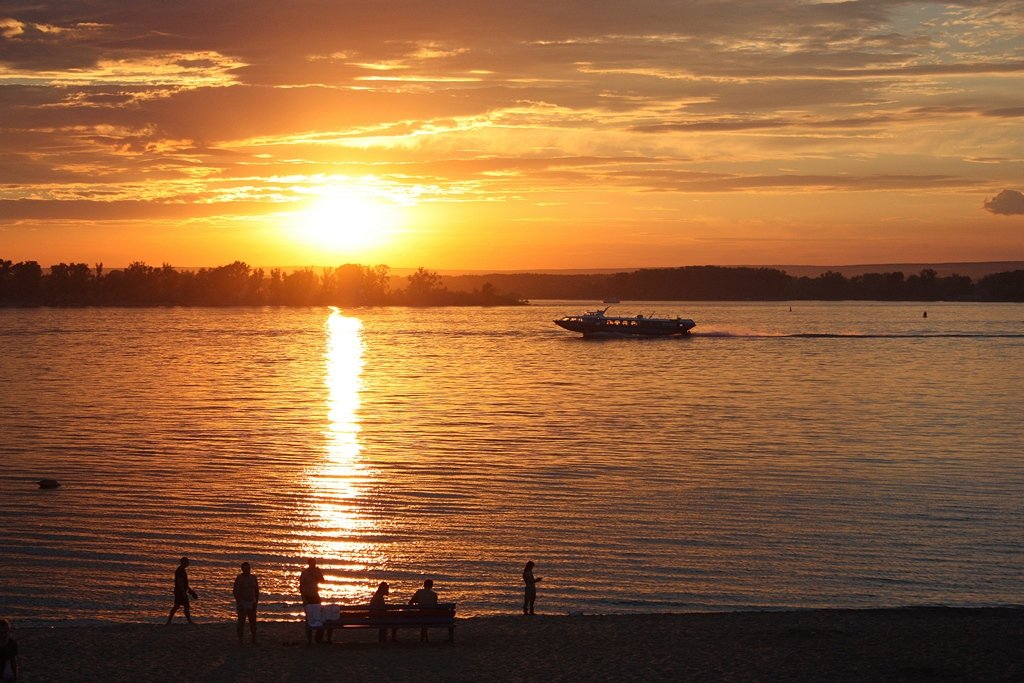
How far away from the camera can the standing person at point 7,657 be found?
1653 centimetres

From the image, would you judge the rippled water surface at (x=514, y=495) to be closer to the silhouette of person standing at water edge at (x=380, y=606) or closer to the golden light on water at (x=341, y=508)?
the golden light on water at (x=341, y=508)

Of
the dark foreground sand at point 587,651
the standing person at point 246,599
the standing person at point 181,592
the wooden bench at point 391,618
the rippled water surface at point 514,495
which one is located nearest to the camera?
the dark foreground sand at point 587,651

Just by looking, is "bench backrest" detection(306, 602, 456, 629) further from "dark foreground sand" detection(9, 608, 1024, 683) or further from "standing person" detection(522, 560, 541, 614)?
"standing person" detection(522, 560, 541, 614)

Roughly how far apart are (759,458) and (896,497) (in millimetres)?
11291

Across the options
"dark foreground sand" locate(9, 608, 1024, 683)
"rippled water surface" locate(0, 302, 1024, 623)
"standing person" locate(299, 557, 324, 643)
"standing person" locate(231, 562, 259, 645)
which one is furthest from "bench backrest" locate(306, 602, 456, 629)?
"rippled water surface" locate(0, 302, 1024, 623)

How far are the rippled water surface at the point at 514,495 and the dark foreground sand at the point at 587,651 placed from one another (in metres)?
3.07

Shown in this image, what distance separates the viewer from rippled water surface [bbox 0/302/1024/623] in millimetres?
29109

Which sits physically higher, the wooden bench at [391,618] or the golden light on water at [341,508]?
the wooden bench at [391,618]

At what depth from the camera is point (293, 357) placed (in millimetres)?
153750

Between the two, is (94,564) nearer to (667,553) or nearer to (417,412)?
(667,553)

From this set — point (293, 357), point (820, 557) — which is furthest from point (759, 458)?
point (293, 357)

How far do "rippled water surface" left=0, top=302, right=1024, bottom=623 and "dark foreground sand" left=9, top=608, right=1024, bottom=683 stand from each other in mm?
3069

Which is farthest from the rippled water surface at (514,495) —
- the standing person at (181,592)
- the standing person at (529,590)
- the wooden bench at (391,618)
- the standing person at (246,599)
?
the wooden bench at (391,618)

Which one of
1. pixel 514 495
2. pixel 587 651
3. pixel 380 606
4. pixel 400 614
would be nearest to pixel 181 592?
pixel 380 606
